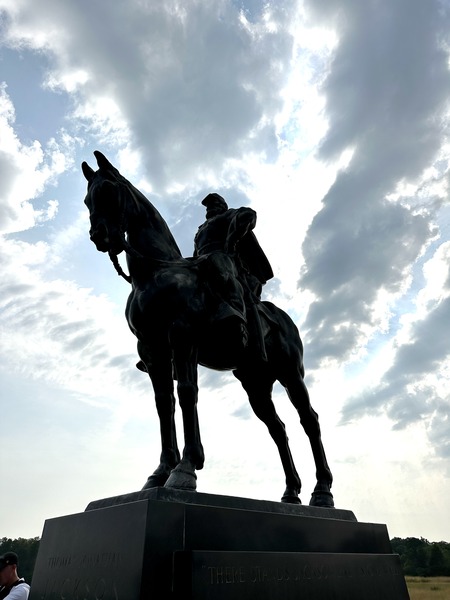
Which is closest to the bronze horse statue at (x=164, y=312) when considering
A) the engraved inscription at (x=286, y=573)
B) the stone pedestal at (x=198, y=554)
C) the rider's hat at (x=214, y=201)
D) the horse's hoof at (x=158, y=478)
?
the horse's hoof at (x=158, y=478)

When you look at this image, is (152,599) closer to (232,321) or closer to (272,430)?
(232,321)

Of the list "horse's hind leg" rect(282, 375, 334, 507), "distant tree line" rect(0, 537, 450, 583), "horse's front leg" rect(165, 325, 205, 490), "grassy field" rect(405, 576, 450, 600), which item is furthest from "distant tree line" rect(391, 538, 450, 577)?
"horse's front leg" rect(165, 325, 205, 490)

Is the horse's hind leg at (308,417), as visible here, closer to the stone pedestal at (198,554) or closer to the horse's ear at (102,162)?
the stone pedestal at (198,554)

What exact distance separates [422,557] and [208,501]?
46.7 metres

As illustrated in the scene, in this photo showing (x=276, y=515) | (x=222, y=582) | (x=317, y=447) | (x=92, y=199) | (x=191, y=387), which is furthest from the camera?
(x=317, y=447)

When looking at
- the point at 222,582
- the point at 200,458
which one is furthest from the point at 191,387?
the point at 222,582

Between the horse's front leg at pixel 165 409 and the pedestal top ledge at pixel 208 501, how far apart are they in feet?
2.61

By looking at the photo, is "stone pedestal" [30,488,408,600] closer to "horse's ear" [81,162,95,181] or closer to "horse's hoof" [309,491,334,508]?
"horse's hoof" [309,491,334,508]

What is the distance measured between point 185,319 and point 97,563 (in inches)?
110

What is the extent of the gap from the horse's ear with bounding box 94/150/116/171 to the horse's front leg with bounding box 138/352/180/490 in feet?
8.74

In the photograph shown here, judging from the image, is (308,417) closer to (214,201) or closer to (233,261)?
(233,261)

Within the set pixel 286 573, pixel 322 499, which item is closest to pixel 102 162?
pixel 286 573

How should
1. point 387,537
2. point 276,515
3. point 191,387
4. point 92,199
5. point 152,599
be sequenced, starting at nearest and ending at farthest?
point 152,599 < point 276,515 < point 191,387 < point 92,199 < point 387,537

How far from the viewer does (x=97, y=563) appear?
4145 millimetres
